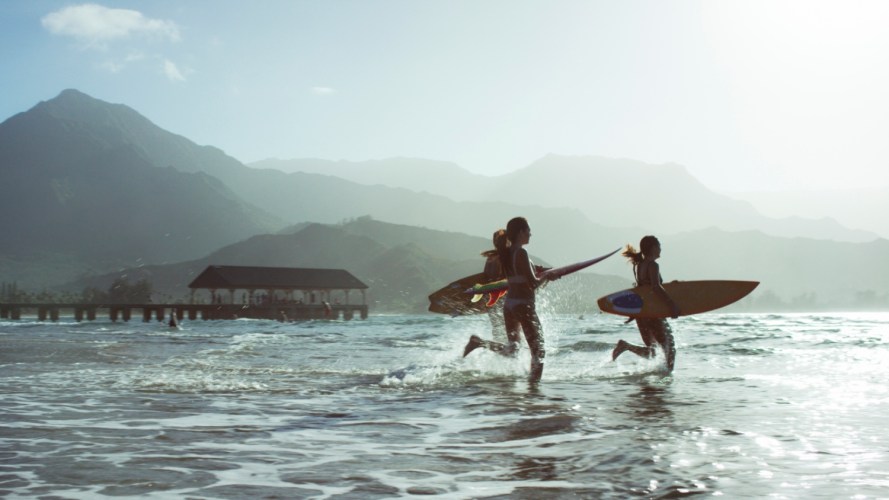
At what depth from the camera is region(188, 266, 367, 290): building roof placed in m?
74.2

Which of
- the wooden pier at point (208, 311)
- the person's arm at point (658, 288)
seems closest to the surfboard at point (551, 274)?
the person's arm at point (658, 288)

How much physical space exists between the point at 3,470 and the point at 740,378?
915 cm

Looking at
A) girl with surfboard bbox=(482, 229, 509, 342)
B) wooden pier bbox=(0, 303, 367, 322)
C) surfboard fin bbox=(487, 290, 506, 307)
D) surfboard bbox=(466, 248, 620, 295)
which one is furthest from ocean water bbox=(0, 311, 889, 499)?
wooden pier bbox=(0, 303, 367, 322)

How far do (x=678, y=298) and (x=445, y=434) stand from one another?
6390 mm

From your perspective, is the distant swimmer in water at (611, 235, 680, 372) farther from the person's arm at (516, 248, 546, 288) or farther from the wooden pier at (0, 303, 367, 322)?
the wooden pier at (0, 303, 367, 322)

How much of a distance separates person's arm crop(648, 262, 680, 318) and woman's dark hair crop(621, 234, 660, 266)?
203mm

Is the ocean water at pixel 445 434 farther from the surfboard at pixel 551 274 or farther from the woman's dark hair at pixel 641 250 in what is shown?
the woman's dark hair at pixel 641 250

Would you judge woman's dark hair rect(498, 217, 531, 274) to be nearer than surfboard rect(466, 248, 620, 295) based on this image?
Yes

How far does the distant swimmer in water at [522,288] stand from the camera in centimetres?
952

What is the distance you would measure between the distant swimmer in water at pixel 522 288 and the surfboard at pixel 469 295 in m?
0.75

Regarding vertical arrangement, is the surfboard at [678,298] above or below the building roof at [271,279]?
below

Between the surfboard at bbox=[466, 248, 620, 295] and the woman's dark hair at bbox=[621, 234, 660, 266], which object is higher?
the woman's dark hair at bbox=[621, 234, 660, 266]

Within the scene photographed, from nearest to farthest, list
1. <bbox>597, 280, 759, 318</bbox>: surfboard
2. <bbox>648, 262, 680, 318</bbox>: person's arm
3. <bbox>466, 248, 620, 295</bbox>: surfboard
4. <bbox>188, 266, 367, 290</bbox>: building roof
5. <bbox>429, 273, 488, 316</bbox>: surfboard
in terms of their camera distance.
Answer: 1. <bbox>466, 248, 620, 295</bbox>: surfboard
2. <bbox>648, 262, 680, 318</bbox>: person's arm
3. <bbox>597, 280, 759, 318</bbox>: surfboard
4. <bbox>429, 273, 488, 316</bbox>: surfboard
5. <bbox>188, 266, 367, 290</bbox>: building roof

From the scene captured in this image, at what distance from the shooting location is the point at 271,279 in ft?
254
